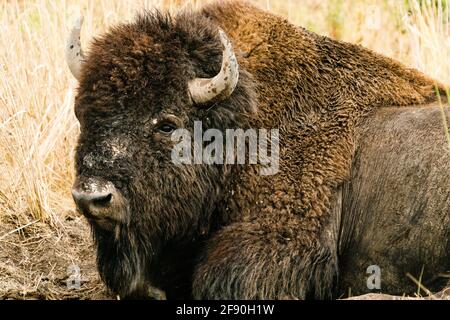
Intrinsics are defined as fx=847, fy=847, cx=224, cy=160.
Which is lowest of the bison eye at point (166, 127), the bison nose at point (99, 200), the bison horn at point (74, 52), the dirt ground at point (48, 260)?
the dirt ground at point (48, 260)

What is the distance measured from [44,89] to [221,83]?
2880 mm

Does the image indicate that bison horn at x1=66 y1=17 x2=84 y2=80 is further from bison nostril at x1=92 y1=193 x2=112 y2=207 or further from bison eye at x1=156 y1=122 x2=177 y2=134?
bison nostril at x1=92 y1=193 x2=112 y2=207

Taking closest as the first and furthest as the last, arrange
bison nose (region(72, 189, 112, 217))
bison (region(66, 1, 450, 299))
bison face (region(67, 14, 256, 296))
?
1. bison nose (region(72, 189, 112, 217))
2. bison face (region(67, 14, 256, 296))
3. bison (region(66, 1, 450, 299))

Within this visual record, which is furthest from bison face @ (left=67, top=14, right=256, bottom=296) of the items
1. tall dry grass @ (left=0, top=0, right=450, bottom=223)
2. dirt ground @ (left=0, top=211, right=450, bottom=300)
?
tall dry grass @ (left=0, top=0, right=450, bottom=223)

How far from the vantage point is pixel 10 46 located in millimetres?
7594

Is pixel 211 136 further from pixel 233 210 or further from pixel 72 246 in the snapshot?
pixel 72 246

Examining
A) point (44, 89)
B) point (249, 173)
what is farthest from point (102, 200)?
point (44, 89)

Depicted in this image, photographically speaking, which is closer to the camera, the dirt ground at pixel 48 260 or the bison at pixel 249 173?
the bison at pixel 249 173

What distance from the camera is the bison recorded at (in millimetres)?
4961

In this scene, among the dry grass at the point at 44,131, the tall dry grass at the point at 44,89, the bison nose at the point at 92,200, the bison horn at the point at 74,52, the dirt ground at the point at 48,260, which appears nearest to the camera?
the bison nose at the point at 92,200

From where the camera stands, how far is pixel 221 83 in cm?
498

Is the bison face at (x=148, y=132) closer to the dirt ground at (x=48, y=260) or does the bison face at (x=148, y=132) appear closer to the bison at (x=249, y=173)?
the bison at (x=249, y=173)

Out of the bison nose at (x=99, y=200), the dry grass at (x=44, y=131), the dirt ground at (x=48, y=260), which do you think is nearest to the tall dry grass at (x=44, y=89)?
the dry grass at (x=44, y=131)

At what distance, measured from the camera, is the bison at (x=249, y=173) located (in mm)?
4961
